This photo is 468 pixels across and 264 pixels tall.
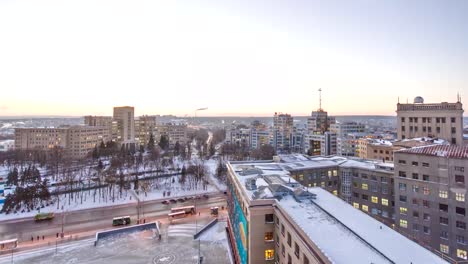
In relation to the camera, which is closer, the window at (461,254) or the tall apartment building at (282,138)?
the window at (461,254)

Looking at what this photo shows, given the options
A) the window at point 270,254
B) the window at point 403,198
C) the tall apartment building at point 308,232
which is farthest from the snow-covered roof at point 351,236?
the window at point 403,198

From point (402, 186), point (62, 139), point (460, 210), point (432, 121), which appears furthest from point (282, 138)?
point (460, 210)

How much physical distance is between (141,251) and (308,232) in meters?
27.6

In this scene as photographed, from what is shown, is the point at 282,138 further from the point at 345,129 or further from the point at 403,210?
the point at 403,210

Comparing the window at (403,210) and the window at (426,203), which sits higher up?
the window at (426,203)

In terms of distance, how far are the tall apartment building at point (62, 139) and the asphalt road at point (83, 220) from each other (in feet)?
278

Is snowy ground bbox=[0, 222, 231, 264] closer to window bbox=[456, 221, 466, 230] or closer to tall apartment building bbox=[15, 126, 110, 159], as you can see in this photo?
window bbox=[456, 221, 466, 230]

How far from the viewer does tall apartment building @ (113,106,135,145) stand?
162 metres

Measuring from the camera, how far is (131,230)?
151 feet

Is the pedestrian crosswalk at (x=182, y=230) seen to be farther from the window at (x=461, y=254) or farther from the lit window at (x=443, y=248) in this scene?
the window at (x=461, y=254)

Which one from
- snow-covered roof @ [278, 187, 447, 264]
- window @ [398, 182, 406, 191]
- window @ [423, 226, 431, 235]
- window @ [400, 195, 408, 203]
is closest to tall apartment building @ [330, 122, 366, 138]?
window @ [398, 182, 406, 191]

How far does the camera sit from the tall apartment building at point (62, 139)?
132625 mm

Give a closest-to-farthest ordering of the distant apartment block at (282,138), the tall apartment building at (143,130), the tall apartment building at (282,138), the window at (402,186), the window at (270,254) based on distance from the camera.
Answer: the window at (270,254), the window at (402,186), the distant apartment block at (282,138), the tall apartment building at (282,138), the tall apartment building at (143,130)

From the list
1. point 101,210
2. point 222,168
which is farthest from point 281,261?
point 222,168
